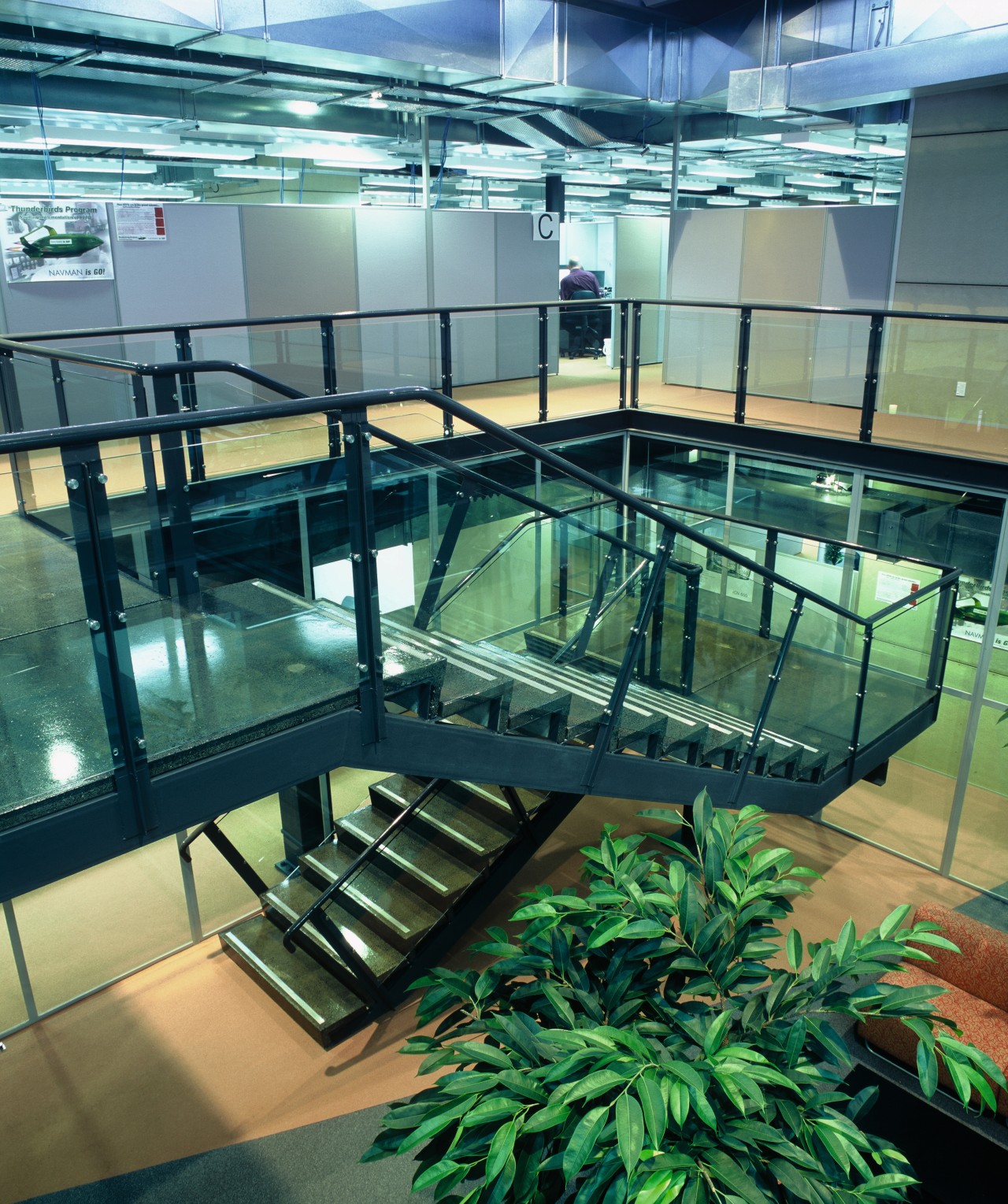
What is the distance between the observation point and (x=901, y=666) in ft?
20.9

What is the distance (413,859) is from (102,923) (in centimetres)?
259

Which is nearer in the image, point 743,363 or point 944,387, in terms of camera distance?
point 944,387

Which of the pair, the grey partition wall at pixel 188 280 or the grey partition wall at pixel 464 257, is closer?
the grey partition wall at pixel 188 280

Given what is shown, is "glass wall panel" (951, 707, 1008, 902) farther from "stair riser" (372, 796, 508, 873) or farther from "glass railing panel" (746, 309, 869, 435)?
"stair riser" (372, 796, 508, 873)

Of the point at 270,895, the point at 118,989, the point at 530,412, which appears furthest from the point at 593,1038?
the point at 530,412

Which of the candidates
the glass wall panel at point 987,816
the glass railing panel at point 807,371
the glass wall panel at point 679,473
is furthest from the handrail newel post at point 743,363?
the glass wall panel at point 987,816

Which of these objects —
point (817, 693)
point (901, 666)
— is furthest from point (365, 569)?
point (901, 666)

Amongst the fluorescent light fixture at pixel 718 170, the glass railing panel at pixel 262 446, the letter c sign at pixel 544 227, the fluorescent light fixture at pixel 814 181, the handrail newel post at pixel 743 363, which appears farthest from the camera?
the fluorescent light fixture at pixel 718 170

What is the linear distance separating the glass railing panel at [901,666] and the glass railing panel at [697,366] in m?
2.55

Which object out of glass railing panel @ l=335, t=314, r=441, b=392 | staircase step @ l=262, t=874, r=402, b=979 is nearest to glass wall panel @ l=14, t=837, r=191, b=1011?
staircase step @ l=262, t=874, r=402, b=979

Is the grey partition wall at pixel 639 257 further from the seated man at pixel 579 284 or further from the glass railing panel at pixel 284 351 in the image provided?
the glass railing panel at pixel 284 351

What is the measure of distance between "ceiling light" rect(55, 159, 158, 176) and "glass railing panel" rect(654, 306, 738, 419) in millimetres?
4285

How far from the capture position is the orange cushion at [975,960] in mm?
5734

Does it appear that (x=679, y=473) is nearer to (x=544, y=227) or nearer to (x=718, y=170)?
(x=544, y=227)
